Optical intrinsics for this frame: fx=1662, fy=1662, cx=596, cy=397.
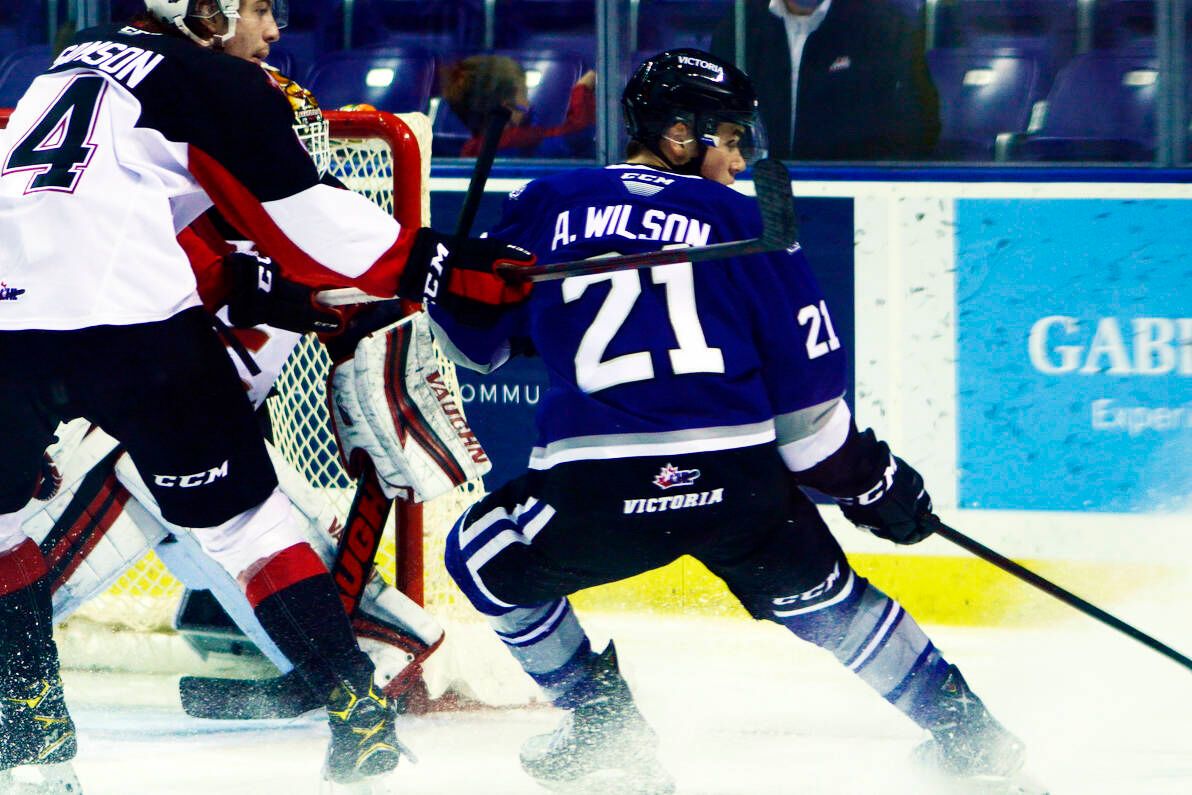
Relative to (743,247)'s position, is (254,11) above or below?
above

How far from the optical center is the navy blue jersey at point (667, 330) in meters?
2.15

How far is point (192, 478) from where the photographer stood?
2277 millimetres

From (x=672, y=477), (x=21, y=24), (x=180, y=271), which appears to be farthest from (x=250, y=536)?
(x=21, y=24)

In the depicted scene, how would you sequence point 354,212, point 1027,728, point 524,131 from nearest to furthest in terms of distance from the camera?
point 354,212
point 1027,728
point 524,131

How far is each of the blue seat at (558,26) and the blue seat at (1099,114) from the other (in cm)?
90

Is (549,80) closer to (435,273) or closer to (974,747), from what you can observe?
(435,273)

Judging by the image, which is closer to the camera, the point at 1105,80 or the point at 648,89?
the point at 648,89

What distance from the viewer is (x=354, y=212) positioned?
2.31 meters

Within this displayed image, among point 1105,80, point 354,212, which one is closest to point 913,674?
point 354,212

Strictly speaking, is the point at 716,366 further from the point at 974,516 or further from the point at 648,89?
the point at 974,516

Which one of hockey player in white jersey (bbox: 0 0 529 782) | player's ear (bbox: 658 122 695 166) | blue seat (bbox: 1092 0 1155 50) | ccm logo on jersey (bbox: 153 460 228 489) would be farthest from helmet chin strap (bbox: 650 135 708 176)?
blue seat (bbox: 1092 0 1155 50)

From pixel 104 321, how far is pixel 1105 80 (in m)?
2.05

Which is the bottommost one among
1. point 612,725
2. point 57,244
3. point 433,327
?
point 612,725

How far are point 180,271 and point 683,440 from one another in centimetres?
72
